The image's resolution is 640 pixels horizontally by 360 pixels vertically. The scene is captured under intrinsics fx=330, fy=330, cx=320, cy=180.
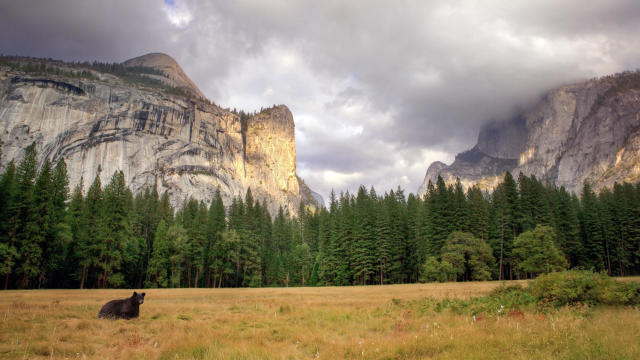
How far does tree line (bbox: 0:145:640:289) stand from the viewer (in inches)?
1640

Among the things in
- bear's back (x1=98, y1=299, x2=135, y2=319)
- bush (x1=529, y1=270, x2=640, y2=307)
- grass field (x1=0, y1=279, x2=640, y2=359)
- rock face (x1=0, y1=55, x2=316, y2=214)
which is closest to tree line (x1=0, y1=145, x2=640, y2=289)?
bush (x1=529, y1=270, x2=640, y2=307)

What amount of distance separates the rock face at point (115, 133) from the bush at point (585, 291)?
389 feet

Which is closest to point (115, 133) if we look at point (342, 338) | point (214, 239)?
point (214, 239)

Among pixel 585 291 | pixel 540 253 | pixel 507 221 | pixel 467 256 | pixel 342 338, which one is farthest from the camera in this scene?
pixel 507 221

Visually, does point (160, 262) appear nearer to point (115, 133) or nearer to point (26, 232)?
point (26, 232)

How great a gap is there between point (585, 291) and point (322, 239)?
5863 centimetres

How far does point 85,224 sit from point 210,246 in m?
23.3

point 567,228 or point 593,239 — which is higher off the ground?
point 567,228

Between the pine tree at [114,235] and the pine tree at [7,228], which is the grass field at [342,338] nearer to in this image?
the pine tree at [7,228]

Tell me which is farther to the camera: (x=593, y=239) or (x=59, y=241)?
(x=593, y=239)

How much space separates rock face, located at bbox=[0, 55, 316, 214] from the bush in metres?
119

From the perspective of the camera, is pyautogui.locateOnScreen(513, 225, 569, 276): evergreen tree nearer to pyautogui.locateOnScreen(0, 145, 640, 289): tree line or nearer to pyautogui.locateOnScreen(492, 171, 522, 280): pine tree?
pyautogui.locateOnScreen(0, 145, 640, 289): tree line

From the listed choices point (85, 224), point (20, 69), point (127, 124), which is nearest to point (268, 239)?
point (85, 224)

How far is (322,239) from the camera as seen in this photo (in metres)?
70.1
